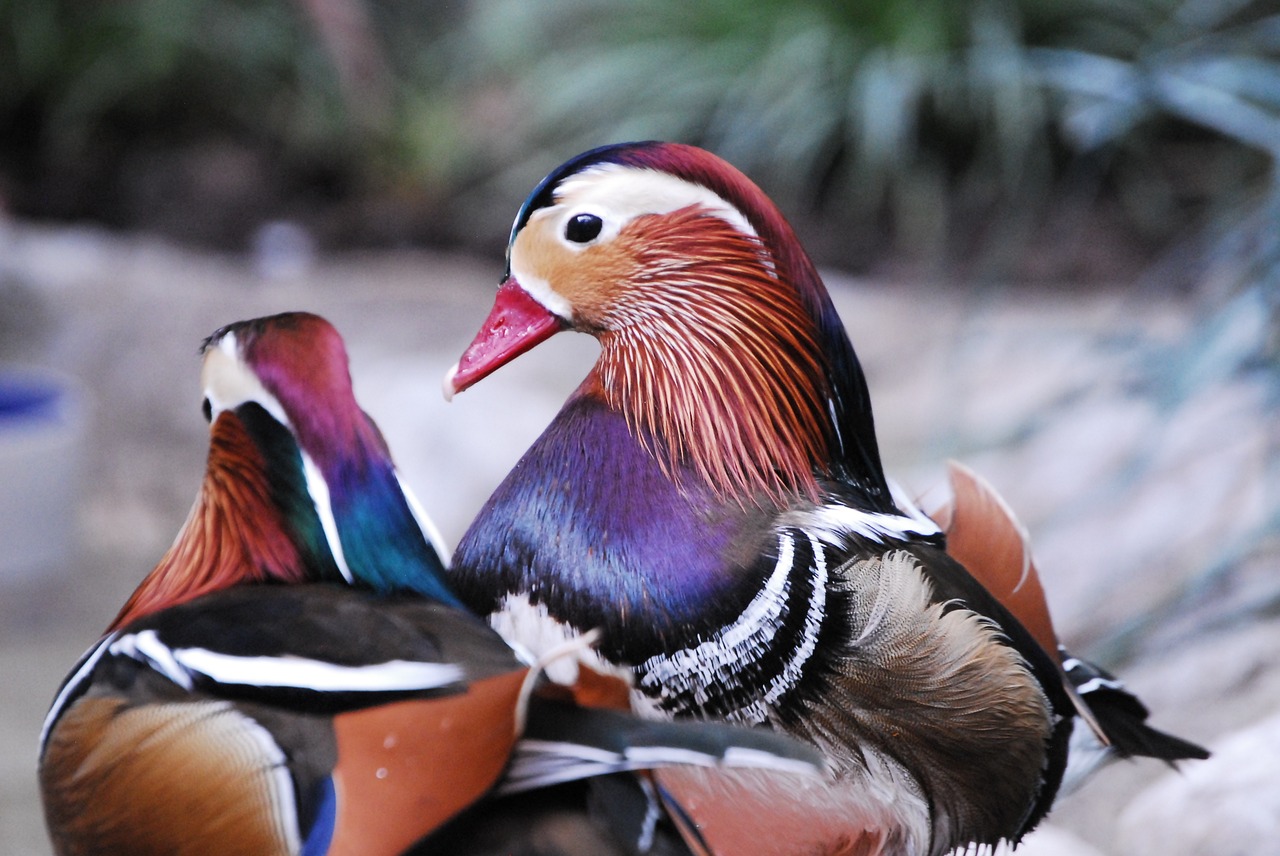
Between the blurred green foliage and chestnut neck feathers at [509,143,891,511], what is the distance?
1.71m

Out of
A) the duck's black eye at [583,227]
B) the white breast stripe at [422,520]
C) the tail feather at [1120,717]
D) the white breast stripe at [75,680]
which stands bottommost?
the tail feather at [1120,717]

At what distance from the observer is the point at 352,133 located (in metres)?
3.06

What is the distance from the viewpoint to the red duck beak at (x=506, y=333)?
24.1 inches

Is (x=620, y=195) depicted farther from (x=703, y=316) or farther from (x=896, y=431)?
(x=896, y=431)

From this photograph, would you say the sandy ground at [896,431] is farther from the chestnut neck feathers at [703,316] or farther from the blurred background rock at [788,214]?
the chestnut neck feathers at [703,316]

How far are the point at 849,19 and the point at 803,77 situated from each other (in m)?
A: 0.18

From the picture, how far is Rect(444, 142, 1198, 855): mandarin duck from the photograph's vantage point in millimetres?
570

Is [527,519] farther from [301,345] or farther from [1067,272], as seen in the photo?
[1067,272]

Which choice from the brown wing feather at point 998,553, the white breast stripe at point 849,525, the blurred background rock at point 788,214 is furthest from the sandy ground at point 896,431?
the white breast stripe at point 849,525

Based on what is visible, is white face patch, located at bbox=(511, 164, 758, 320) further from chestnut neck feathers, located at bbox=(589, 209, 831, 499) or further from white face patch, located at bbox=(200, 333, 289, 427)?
white face patch, located at bbox=(200, 333, 289, 427)

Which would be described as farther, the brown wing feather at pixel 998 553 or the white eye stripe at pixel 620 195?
the brown wing feather at pixel 998 553

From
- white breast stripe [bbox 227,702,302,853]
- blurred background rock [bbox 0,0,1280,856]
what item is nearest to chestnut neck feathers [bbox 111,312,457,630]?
white breast stripe [bbox 227,702,302,853]

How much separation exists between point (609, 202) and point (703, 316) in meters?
0.07

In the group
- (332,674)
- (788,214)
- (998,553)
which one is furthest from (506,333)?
(788,214)
